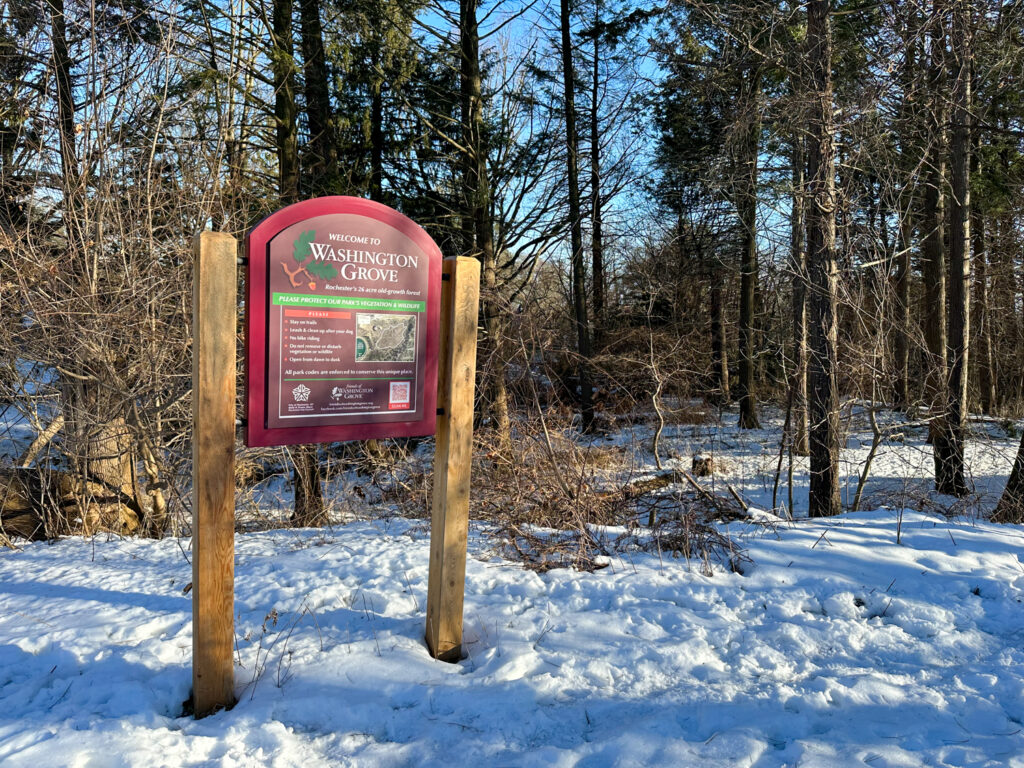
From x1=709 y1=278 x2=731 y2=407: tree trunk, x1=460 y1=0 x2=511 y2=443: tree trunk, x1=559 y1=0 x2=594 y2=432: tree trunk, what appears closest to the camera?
x1=460 y1=0 x2=511 y2=443: tree trunk

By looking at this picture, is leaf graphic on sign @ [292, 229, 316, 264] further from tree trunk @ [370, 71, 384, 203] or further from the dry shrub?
tree trunk @ [370, 71, 384, 203]

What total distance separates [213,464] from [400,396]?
3.18 ft

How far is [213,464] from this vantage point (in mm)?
2918

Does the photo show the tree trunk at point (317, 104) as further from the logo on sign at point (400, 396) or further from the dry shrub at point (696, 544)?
the logo on sign at point (400, 396)

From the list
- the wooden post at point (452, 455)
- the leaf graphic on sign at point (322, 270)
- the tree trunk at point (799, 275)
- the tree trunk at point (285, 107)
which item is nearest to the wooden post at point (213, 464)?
the leaf graphic on sign at point (322, 270)

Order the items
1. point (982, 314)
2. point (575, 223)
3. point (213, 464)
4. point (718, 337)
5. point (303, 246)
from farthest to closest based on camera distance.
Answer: point (718, 337)
point (982, 314)
point (575, 223)
point (303, 246)
point (213, 464)

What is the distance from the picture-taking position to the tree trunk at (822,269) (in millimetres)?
7598

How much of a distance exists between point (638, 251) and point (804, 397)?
50.6 ft

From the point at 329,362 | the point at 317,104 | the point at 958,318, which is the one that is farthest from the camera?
the point at 317,104

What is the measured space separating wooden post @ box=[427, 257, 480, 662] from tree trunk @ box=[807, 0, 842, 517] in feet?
18.4

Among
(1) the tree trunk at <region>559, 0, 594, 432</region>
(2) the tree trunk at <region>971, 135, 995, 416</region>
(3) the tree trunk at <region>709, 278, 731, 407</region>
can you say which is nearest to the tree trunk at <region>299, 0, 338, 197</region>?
(1) the tree trunk at <region>559, 0, 594, 432</region>

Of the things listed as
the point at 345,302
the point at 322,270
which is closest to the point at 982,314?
the point at 345,302

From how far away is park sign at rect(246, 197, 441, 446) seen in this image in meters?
2.99

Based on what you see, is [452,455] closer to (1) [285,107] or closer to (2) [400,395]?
(2) [400,395]
